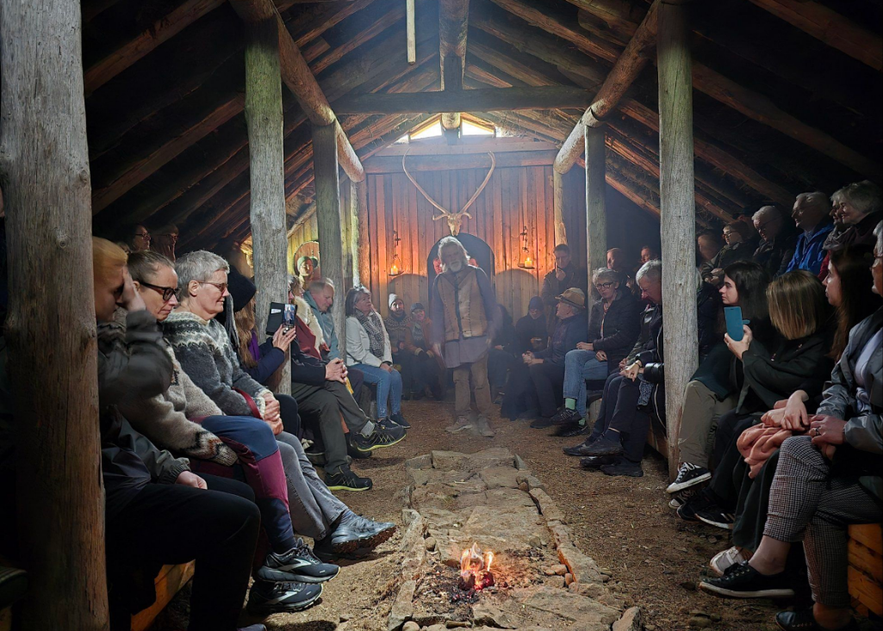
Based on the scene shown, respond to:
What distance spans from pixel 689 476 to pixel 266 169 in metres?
3.10

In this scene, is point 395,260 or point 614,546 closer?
point 614,546

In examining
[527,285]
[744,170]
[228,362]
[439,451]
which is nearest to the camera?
[228,362]

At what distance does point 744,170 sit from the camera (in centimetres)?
589

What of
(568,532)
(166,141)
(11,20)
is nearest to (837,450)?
(568,532)

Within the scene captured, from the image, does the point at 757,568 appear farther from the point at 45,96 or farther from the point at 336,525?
the point at 45,96

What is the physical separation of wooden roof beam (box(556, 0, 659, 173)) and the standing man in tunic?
1.94 m

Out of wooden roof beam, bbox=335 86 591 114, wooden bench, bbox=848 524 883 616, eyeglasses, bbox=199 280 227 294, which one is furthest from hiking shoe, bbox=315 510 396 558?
wooden roof beam, bbox=335 86 591 114

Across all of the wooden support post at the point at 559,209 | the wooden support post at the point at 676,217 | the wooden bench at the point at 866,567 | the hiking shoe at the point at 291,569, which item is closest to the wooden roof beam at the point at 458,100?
the wooden support post at the point at 676,217

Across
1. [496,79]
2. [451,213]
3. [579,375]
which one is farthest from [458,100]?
[451,213]

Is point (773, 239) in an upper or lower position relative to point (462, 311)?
upper

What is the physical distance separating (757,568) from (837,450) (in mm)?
515

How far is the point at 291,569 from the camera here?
8.41 ft

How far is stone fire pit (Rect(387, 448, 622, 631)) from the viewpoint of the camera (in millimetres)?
2285

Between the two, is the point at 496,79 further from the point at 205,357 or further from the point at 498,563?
the point at 498,563
